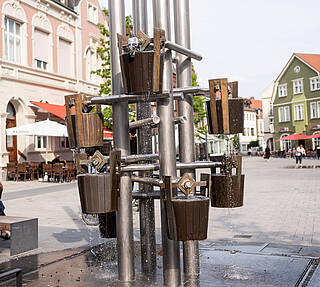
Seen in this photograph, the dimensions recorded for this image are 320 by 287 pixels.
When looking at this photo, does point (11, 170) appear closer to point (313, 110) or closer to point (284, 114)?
point (313, 110)

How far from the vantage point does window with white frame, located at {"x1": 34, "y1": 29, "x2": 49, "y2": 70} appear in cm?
2292

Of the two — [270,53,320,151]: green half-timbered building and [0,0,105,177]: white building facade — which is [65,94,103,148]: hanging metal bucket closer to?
[0,0,105,177]: white building facade

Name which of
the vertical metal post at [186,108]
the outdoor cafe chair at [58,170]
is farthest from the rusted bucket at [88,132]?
the outdoor cafe chair at [58,170]

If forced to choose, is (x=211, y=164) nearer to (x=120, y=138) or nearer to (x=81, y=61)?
(x=120, y=138)

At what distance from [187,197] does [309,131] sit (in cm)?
5007

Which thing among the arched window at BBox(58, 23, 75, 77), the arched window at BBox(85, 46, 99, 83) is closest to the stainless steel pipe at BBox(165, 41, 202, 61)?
the arched window at BBox(58, 23, 75, 77)

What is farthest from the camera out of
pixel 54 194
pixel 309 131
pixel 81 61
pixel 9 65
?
pixel 309 131

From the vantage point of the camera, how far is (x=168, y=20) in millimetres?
3949

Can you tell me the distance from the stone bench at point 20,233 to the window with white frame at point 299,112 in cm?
4891

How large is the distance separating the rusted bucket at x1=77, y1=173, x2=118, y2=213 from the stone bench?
8.95ft

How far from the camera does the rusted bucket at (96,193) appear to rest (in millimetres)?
3549

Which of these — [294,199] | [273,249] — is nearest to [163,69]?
[273,249]

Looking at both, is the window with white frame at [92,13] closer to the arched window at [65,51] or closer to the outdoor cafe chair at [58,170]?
the arched window at [65,51]

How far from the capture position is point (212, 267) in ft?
15.3
